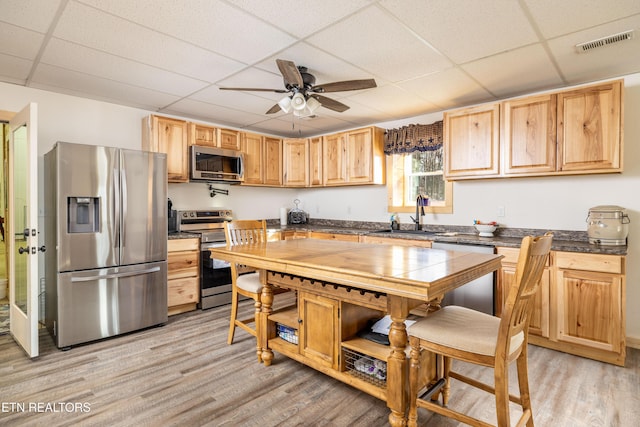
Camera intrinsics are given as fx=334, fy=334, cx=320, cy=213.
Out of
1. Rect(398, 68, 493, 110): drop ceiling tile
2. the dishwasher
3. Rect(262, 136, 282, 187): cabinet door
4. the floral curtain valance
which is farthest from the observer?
Rect(262, 136, 282, 187): cabinet door

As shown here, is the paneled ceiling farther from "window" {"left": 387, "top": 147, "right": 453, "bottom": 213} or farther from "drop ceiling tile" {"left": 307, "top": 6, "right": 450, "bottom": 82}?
"window" {"left": 387, "top": 147, "right": 453, "bottom": 213}

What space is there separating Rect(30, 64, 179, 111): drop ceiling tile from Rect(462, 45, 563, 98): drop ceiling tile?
3.01 metres

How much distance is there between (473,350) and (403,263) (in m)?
0.56

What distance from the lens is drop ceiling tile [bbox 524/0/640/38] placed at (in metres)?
1.86

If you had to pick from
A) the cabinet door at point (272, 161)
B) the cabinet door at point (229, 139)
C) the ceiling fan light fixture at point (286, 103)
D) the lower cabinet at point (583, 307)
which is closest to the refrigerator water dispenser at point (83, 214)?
the cabinet door at point (229, 139)

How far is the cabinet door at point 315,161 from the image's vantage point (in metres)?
4.91

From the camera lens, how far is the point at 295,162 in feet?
16.7

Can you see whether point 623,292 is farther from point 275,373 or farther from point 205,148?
point 205,148

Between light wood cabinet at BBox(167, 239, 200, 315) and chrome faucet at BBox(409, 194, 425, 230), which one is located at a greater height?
chrome faucet at BBox(409, 194, 425, 230)

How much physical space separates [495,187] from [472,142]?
23.7 inches

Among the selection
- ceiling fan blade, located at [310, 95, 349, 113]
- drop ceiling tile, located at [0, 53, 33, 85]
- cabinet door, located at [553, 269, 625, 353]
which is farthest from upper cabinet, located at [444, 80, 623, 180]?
drop ceiling tile, located at [0, 53, 33, 85]

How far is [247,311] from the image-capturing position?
12.4ft

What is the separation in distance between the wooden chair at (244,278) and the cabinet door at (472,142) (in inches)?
84.4

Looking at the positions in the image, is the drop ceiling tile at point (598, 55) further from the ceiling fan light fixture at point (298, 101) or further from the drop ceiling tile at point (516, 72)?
the ceiling fan light fixture at point (298, 101)
